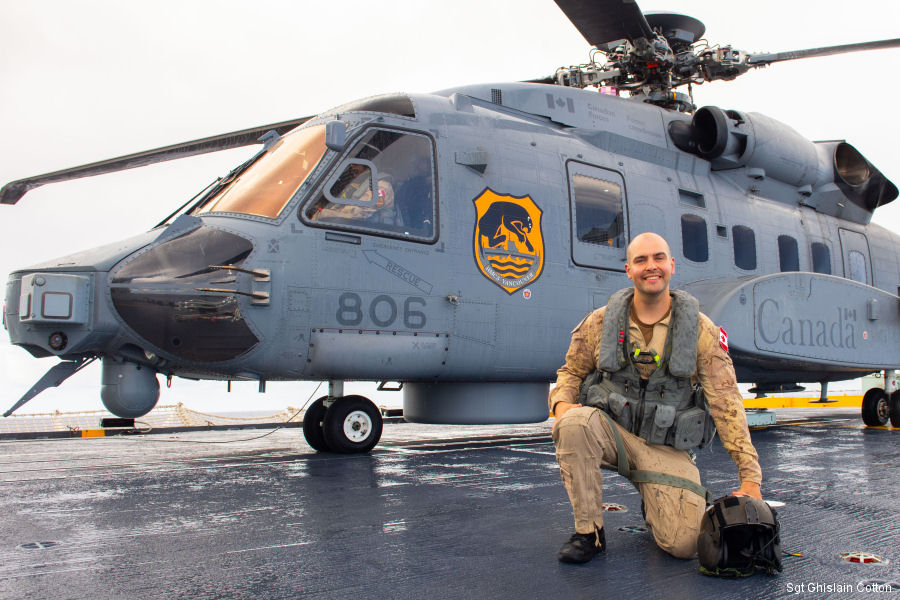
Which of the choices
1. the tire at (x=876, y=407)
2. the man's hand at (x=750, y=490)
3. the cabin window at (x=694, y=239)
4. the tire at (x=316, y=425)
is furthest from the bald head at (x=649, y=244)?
the tire at (x=876, y=407)

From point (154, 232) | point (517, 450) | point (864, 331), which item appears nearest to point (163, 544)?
point (154, 232)

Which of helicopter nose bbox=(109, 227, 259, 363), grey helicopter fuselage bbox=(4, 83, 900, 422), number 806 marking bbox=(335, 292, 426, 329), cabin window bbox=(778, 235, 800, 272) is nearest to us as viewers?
helicopter nose bbox=(109, 227, 259, 363)

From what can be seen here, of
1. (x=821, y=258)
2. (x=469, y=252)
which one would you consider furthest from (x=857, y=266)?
(x=469, y=252)

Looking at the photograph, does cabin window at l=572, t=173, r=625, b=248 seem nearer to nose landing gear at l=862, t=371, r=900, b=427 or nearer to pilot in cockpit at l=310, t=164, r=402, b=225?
pilot in cockpit at l=310, t=164, r=402, b=225

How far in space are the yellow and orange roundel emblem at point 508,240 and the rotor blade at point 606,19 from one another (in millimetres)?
2412

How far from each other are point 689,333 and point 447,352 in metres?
3.36

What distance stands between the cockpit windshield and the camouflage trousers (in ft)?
11.4

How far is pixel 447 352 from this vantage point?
6.12 meters

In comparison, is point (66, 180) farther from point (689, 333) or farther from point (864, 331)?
point (864, 331)

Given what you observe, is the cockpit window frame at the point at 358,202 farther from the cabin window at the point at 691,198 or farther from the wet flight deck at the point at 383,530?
the cabin window at the point at 691,198

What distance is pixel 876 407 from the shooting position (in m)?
9.35

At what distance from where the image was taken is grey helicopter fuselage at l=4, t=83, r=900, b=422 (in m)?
5.29

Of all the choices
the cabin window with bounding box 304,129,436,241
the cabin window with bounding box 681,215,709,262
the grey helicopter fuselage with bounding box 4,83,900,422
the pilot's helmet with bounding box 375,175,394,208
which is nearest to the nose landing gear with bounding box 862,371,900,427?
the grey helicopter fuselage with bounding box 4,83,900,422

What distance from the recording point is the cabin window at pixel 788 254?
8.84 metres
